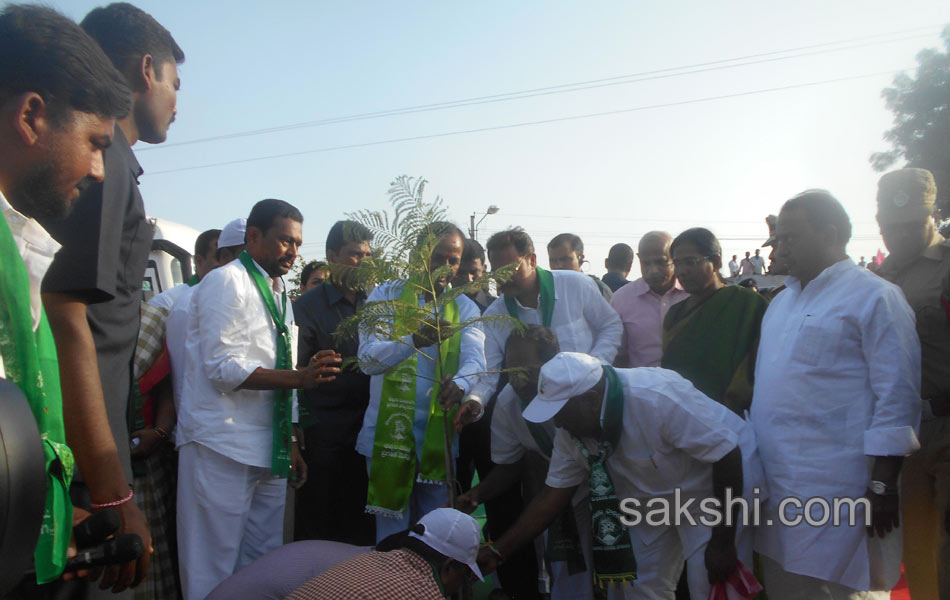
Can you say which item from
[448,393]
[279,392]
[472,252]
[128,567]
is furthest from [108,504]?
[472,252]

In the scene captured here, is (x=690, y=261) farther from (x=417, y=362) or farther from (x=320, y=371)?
(x=320, y=371)

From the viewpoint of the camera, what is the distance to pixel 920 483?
3.27 meters

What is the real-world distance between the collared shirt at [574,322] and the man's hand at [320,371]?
42.7 inches

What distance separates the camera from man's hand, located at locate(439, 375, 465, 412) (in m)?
3.40

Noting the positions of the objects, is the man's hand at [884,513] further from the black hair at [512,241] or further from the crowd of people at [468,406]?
the black hair at [512,241]

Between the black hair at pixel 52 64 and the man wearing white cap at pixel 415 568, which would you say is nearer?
the black hair at pixel 52 64

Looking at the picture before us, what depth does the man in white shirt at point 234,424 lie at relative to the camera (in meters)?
3.10

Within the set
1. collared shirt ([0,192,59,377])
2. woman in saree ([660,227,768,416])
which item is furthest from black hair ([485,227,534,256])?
collared shirt ([0,192,59,377])

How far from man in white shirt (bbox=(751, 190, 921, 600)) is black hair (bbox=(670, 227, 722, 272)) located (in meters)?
0.84

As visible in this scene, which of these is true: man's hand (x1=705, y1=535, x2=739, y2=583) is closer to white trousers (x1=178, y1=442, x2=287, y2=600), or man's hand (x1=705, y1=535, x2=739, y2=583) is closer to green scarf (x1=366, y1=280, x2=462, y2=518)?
green scarf (x1=366, y1=280, x2=462, y2=518)

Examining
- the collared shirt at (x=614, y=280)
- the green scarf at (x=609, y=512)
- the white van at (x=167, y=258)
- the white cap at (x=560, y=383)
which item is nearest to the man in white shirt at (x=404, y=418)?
the white cap at (x=560, y=383)

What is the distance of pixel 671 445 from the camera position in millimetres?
2998

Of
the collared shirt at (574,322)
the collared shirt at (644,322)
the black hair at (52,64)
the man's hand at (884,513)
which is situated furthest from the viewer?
the collared shirt at (644,322)

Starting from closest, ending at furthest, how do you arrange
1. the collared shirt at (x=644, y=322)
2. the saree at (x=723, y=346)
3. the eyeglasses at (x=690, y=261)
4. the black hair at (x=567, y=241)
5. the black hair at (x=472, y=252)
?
the saree at (x=723, y=346) → the eyeglasses at (x=690, y=261) → the collared shirt at (x=644, y=322) → the black hair at (x=472, y=252) → the black hair at (x=567, y=241)
